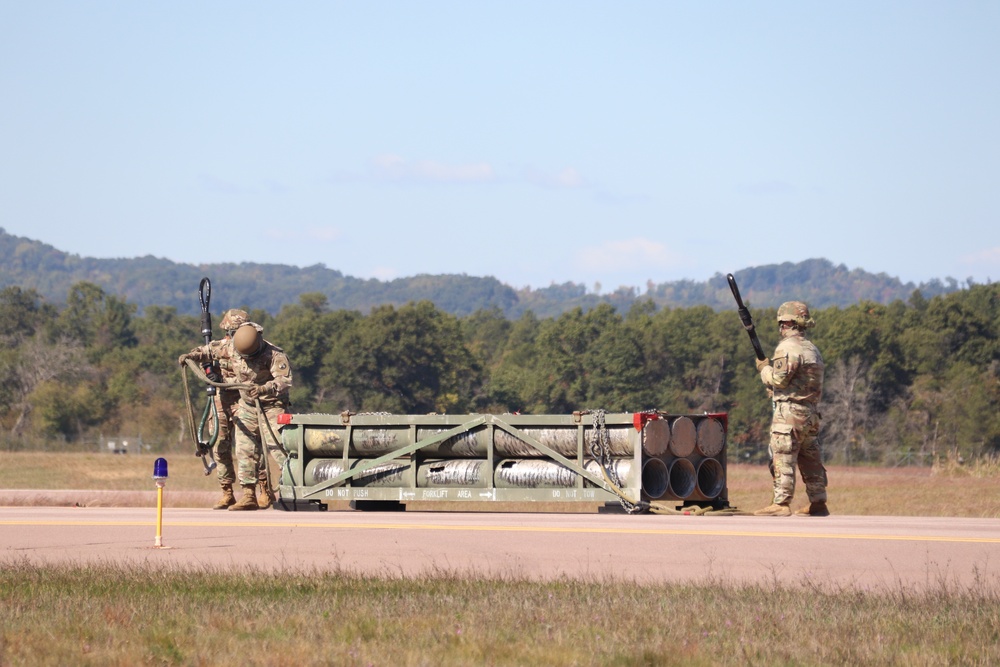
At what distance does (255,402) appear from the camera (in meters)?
17.4

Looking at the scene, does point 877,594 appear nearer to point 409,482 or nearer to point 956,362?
point 409,482

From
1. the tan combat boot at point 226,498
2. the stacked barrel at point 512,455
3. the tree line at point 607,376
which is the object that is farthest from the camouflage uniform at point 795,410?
the tree line at point 607,376

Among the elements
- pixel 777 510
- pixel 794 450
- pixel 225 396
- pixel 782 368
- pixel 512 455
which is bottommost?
pixel 777 510

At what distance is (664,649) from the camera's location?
7.67 meters

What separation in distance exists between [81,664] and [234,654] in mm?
840

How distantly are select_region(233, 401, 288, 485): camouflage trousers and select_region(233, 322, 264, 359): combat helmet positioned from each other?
704 millimetres

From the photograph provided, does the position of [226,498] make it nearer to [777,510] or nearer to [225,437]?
[225,437]

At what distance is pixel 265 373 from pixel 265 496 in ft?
5.48

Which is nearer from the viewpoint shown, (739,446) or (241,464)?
(241,464)

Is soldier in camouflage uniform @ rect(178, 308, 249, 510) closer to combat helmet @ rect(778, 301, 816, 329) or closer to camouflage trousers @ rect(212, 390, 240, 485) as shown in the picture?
camouflage trousers @ rect(212, 390, 240, 485)

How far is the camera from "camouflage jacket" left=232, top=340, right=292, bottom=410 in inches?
690

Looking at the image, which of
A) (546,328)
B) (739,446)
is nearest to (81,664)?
(739,446)

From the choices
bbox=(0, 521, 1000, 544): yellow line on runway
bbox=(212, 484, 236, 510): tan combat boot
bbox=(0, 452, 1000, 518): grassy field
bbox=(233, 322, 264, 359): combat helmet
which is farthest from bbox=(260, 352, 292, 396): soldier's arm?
bbox=(0, 452, 1000, 518): grassy field

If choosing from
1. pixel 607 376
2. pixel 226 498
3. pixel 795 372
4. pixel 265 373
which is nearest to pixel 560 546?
pixel 795 372
